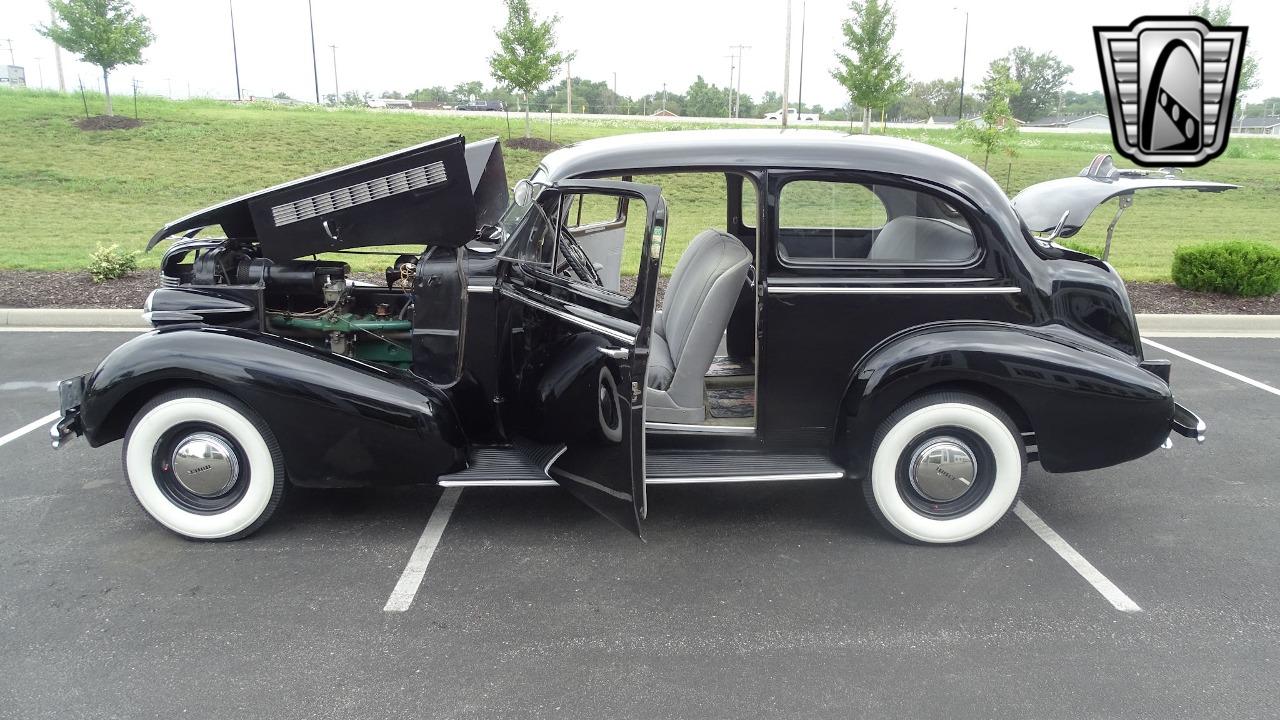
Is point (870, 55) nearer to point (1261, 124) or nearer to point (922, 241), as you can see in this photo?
point (922, 241)

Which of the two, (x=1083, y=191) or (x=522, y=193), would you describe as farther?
(x=1083, y=191)

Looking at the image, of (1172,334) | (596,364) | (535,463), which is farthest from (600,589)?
(1172,334)

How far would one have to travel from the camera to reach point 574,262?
434 cm

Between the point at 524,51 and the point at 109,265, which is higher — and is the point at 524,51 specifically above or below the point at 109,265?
above

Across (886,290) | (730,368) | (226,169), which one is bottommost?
(730,368)

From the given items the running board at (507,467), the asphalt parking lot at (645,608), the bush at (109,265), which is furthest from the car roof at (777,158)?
the bush at (109,265)

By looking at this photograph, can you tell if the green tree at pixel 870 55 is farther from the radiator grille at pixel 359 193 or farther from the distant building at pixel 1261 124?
the distant building at pixel 1261 124

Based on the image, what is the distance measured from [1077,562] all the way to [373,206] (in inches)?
142

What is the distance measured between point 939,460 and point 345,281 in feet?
10.1

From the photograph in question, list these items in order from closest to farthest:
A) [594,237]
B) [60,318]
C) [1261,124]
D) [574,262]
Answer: [574,262], [594,237], [60,318], [1261,124]

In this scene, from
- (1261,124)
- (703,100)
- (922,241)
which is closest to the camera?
(922,241)

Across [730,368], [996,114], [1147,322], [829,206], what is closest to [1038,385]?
[829,206]

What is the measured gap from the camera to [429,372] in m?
4.15

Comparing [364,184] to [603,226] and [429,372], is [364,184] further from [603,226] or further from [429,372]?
[603,226]
